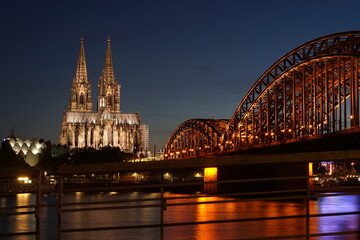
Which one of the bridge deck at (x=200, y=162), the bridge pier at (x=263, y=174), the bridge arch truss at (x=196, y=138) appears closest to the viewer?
the bridge deck at (x=200, y=162)

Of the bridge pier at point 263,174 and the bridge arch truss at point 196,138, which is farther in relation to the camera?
the bridge arch truss at point 196,138

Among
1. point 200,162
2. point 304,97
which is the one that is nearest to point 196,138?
point 304,97

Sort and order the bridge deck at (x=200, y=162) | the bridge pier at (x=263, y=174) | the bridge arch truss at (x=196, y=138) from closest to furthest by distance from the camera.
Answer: the bridge deck at (x=200, y=162) < the bridge pier at (x=263, y=174) < the bridge arch truss at (x=196, y=138)

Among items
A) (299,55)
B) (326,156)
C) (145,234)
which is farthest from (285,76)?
(326,156)

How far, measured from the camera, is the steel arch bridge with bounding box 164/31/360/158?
249ft

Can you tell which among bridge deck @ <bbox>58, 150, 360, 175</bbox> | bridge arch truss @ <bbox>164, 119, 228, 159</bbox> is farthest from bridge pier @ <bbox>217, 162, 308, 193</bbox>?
bridge deck @ <bbox>58, 150, 360, 175</bbox>

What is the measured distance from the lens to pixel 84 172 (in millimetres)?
10461

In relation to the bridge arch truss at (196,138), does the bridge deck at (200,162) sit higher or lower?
lower

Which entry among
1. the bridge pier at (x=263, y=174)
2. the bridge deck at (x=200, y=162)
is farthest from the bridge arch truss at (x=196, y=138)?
the bridge deck at (x=200, y=162)

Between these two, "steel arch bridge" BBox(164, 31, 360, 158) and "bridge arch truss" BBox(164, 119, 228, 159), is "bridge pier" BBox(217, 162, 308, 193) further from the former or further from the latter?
"bridge arch truss" BBox(164, 119, 228, 159)

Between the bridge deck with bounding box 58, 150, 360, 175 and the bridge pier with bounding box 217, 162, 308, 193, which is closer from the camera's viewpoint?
the bridge deck with bounding box 58, 150, 360, 175

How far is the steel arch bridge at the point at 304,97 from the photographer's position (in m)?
75.9

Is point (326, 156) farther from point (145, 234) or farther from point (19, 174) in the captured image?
point (145, 234)

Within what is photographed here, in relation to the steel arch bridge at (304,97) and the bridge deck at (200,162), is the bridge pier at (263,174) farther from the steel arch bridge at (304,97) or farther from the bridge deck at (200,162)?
the bridge deck at (200,162)
